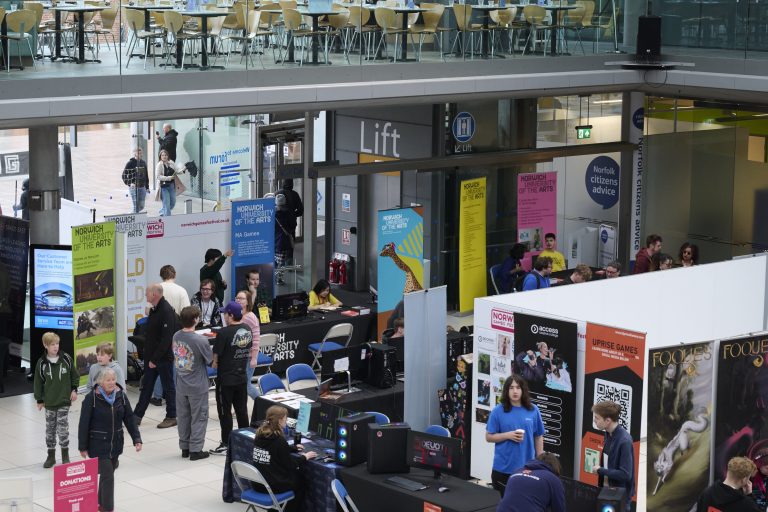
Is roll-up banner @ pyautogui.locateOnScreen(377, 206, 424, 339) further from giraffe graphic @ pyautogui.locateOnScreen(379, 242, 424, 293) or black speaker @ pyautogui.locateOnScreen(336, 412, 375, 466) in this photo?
black speaker @ pyautogui.locateOnScreen(336, 412, 375, 466)

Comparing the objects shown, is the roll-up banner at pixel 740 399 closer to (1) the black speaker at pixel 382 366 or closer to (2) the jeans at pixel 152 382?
(1) the black speaker at pixel 382 366

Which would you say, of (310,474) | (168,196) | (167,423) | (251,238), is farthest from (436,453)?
(168,196)

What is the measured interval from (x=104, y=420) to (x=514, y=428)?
3.20 m

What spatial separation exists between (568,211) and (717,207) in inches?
89.1

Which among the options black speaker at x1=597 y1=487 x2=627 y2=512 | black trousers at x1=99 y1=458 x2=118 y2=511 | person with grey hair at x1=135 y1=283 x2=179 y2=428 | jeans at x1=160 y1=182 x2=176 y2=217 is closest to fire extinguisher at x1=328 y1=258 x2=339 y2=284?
jeans at x1=160 y1=182 x2=176 y2=217

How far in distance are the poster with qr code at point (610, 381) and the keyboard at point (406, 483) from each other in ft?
4.79

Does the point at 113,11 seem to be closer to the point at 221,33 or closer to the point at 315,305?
the point at 221,33

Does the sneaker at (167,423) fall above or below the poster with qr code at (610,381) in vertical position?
below

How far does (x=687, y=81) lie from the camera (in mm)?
18297

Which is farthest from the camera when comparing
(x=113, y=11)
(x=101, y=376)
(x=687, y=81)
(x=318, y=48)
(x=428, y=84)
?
(x=687, y=81)

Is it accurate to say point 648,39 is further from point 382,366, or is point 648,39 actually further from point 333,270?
point 382,366

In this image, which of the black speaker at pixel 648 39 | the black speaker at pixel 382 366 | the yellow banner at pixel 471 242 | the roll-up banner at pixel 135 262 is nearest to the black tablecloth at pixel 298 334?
the roll-up banner at pixel 135 262

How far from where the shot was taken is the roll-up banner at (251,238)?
15984 millimetres

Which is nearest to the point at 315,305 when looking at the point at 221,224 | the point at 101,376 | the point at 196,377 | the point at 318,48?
the point at 221,224
